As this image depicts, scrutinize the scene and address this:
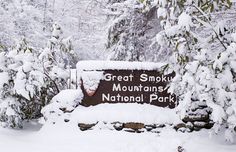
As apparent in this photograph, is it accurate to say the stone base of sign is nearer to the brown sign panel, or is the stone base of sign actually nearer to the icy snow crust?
the brown sign panel

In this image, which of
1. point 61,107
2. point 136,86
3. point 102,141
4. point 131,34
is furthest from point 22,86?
point 131,34

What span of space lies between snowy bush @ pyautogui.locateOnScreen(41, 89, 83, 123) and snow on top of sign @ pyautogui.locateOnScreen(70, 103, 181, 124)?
0.14 metres

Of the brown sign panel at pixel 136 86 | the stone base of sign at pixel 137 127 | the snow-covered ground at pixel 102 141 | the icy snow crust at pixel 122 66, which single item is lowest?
the snow-covered ground at pixel 102 141

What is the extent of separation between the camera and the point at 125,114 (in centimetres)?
805

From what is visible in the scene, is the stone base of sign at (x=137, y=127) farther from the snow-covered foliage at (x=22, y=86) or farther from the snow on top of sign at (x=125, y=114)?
the snow-covered foliage at (x=22, y=86)

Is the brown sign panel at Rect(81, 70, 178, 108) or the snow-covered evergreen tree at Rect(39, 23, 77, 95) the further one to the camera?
the snow-covered evergreen tree at Rect(39, 23, 77, 95)

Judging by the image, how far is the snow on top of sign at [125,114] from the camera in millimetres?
8000

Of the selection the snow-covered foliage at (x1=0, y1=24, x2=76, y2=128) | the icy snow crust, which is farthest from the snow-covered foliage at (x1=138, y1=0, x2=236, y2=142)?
the snow-covered foliage at (x1=0, y1=24, x2=76, y2=128)

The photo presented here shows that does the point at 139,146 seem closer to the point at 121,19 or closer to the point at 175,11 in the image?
the point at 175,11

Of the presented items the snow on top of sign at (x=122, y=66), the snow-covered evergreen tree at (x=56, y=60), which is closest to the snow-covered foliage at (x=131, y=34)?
the snow-covered evergreen tree at (x=56, y=60)

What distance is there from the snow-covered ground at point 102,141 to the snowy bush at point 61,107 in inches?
6.7

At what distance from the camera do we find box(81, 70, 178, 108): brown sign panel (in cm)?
834

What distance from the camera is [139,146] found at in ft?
23.7

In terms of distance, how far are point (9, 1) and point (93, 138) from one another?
14.4 meters
